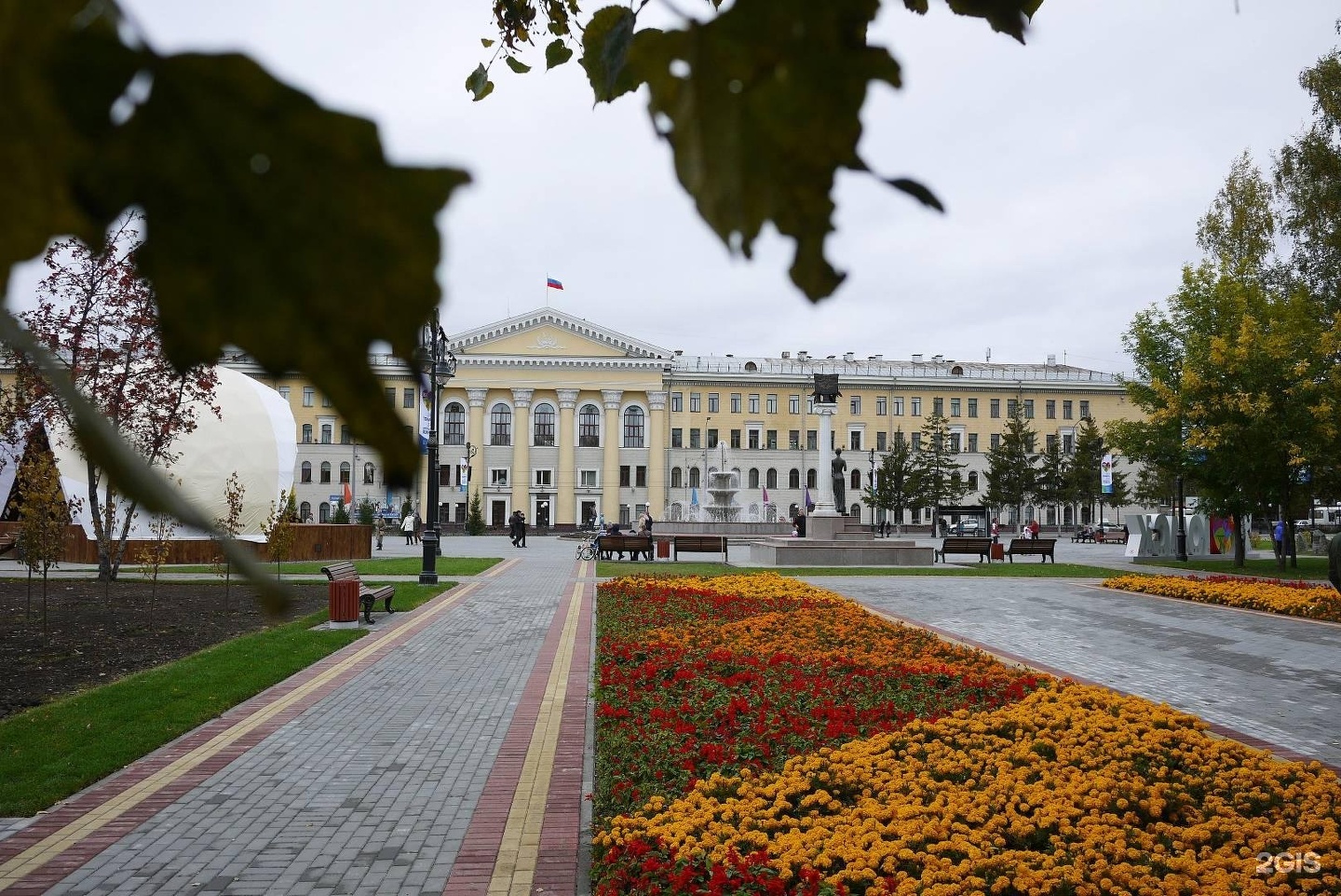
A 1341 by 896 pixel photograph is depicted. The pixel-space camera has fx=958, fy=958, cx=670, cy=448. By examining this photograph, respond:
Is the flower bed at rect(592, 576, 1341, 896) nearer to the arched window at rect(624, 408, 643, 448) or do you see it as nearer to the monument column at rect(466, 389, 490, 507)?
the monument column at rect(466, 389, 490, 507)

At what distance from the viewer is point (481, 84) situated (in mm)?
2801

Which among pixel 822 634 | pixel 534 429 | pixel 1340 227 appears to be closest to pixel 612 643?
pixel 822 634

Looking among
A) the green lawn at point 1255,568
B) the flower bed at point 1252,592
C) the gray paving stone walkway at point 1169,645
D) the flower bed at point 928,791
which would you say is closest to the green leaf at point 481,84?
the flower bed at point 928,791

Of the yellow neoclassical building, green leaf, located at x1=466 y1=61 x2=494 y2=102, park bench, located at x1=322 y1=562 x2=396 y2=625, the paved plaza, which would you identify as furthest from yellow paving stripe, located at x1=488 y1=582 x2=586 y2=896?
the yellow neoclassical building

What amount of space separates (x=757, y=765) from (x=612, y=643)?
16.7ft

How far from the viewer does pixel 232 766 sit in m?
6.74

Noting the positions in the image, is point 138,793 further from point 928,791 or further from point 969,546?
point 969,546

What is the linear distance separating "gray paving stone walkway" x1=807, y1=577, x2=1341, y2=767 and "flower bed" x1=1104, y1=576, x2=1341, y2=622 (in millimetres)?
382

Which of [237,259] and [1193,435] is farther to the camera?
[1193,435]

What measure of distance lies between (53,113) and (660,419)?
72.7 meters

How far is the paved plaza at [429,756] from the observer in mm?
4914

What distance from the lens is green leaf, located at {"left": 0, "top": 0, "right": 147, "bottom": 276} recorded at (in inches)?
13.9

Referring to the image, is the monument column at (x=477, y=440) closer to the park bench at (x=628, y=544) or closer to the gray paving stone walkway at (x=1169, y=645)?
the park bench at (x=628, y=544)

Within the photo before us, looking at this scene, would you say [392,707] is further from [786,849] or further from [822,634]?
[822,634]
